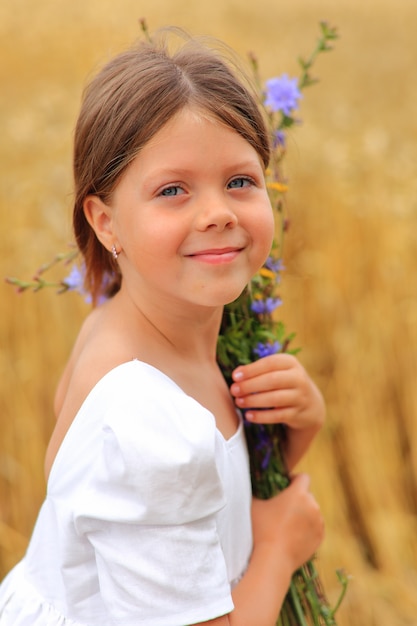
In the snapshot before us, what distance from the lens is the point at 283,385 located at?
112 cm

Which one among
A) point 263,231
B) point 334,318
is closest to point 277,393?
point 263,231

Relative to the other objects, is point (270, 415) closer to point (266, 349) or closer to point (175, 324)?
point (266, 349)

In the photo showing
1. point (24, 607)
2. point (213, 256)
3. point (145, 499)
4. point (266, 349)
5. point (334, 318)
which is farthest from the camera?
point (334, 318)

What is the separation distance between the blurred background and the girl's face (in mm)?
854

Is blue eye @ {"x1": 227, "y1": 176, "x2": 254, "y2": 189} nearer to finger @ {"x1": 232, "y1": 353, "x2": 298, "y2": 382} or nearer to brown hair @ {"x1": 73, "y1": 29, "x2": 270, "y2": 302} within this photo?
brown hair @ {"x1": 73, "y1": 29, "x2": 270, "y2": 302}

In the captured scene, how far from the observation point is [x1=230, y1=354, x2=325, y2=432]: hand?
1.10m

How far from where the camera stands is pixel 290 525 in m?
1.11

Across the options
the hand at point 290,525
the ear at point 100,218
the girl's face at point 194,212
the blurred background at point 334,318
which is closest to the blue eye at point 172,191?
the girl's face at point 194,212

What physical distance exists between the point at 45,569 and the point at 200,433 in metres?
0.33

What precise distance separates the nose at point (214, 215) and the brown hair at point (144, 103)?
9 centimetres

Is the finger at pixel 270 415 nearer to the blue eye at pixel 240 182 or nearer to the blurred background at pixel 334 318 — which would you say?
→ the blue eye at pixel 240 182

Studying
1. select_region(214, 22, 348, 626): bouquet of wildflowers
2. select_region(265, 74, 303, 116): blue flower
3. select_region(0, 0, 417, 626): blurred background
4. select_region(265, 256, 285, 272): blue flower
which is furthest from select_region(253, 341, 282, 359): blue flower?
select_region(0, 0, 417, 626): blurred background

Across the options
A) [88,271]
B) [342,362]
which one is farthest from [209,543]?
[342,362]

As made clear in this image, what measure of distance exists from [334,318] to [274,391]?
1.02 meters
